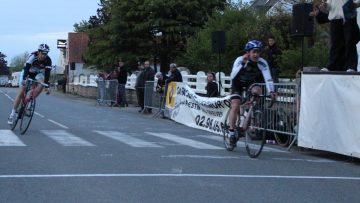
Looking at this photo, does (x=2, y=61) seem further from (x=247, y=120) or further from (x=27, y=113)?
(x=247, y=120)

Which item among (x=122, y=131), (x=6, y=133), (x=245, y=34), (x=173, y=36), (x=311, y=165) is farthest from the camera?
(x=173, y=36)

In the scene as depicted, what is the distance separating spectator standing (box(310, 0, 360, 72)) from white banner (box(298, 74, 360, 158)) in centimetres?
98

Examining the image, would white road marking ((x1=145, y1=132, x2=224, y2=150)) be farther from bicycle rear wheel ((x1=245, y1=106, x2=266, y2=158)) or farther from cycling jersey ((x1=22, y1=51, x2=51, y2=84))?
cycling jersey ((x1=22, y1=51, x2=51, y2=84))

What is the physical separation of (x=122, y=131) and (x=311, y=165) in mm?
5920

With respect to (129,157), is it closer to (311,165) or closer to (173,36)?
(311,165)

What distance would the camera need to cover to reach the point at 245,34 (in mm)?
30719

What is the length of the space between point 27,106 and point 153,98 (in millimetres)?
9274

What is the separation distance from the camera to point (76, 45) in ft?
312

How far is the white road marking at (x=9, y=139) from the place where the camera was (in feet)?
35.7

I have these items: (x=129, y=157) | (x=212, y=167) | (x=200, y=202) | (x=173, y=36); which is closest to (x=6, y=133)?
(x=129, y=157)

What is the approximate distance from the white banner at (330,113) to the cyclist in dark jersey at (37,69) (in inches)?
213

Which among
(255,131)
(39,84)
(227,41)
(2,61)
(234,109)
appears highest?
(2,61)

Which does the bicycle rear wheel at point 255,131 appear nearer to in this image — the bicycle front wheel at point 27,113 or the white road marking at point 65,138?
the white road marking at point 65,138

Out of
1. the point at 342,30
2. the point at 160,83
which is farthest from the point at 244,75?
the point at 160,83
